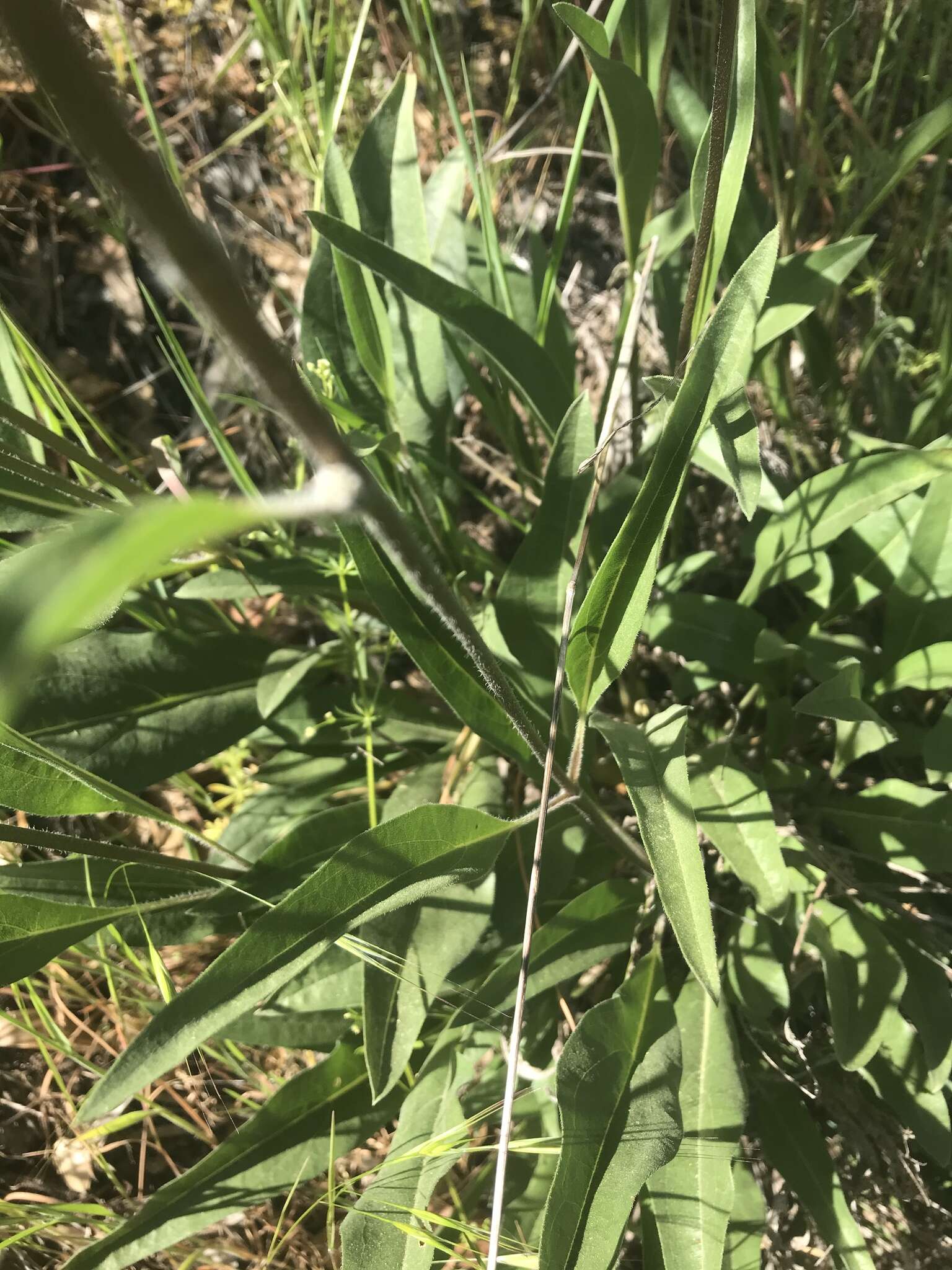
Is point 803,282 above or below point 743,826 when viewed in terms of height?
above

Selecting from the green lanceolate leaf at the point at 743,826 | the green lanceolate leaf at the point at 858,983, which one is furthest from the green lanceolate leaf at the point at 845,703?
the green lanceolate leaf at the point at 858,983

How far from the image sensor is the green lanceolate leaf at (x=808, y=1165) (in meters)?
0.97

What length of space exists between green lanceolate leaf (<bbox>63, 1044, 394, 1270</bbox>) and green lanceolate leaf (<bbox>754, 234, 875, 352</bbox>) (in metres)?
0.98

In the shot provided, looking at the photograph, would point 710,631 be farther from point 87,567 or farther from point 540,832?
point 87,567

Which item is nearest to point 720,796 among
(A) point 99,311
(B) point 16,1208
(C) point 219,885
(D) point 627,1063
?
(D) point 627,1063

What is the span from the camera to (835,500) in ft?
3.36

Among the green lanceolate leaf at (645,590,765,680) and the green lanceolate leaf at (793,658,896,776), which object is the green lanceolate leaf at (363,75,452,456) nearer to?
the green lanceolate leaf at (645,590,765,680)

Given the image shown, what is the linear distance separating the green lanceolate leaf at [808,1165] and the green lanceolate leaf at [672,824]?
0.46 m

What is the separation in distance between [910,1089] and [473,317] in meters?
0.98

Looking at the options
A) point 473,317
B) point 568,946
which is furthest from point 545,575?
point 568,946

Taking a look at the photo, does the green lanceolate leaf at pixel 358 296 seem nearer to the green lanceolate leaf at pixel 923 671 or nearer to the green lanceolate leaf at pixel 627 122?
the green lanceolate leaf at pixel 627 122

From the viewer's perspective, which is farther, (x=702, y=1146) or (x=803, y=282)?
(x=803, y=282)

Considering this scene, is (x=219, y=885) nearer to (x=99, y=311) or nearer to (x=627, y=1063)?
(x=627, y=1063)

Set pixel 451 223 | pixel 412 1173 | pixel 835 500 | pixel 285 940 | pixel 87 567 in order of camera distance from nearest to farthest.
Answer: pixel 87 567, pixel 285 940, pixel 412 1173, pixel 835 500, pixel 451 223
